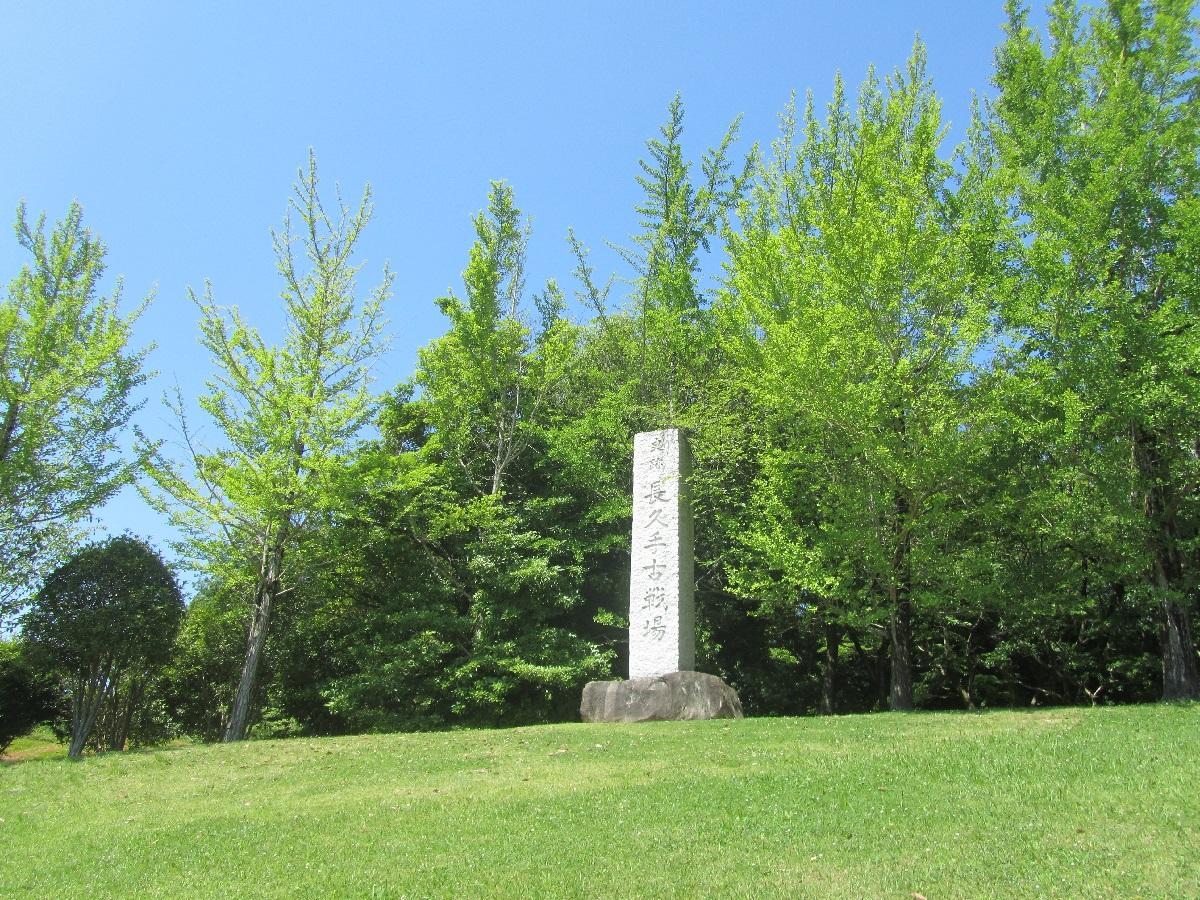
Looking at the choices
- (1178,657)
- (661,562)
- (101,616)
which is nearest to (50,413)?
(101,616)

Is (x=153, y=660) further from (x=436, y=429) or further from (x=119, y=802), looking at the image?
(x=436, y=429)

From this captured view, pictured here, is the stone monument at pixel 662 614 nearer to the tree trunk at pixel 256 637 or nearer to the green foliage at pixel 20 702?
the tree trunk at pixel 256 637

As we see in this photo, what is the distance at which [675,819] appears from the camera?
19.3 ft

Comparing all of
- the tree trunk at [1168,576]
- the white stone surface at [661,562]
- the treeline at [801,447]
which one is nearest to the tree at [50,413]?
the treeline at [801,447]

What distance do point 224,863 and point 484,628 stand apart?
431 inches

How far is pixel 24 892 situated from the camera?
5.36 m

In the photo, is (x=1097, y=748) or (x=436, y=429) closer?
(x=1097, y=748)

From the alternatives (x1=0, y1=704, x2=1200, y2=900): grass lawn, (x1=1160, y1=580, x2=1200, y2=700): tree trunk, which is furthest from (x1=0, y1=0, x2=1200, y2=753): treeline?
(x1=0, y1=704, x2=1200, y2=900): grass lawn

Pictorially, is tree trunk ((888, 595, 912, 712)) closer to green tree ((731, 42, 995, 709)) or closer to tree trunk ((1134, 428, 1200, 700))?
green tree ((731, 42, 995, 709))

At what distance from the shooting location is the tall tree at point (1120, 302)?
10.9 metres

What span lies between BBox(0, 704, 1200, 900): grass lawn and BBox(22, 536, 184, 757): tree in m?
3.97

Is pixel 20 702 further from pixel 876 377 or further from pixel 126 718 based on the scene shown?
pixel 876 377

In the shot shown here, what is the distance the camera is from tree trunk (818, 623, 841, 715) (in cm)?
1691

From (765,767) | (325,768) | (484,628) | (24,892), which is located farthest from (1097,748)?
(484,628)
